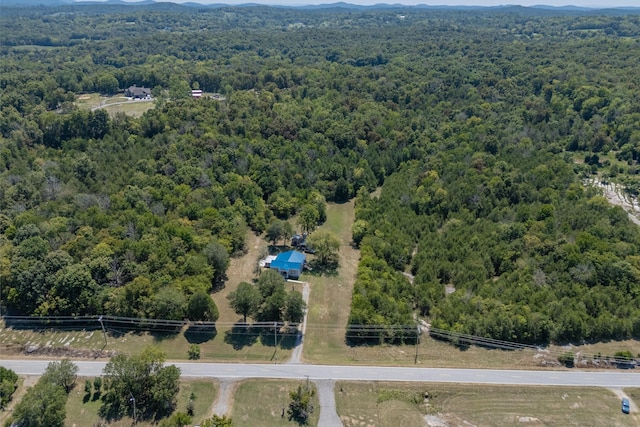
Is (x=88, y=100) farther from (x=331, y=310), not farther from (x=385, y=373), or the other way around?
(x=385, y=373)

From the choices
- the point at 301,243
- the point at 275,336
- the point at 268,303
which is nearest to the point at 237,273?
the point at 301,243

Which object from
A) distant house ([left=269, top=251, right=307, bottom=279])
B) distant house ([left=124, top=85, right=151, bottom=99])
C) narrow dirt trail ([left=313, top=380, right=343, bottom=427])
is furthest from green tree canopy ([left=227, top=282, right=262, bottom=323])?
distant house ([left=124, top=85, right=151, bottom=99])

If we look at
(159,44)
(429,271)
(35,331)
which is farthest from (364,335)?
(159,44)

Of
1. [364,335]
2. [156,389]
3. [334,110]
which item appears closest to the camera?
[156,389]

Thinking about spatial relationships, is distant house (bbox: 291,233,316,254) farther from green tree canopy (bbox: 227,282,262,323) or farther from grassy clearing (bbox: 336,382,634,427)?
grassy clearing (bbox: 336,382,634,427)

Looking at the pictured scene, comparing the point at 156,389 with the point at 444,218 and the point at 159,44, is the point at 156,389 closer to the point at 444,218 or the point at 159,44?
the point at 444,218
